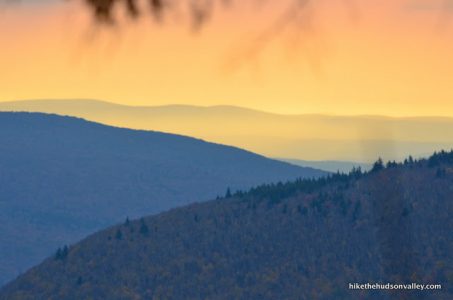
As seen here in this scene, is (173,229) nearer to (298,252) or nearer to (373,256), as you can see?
(298,252)

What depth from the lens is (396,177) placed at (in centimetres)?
638

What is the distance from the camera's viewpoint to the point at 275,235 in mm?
186125

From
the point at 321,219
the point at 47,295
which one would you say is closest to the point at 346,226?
the point at 321,219

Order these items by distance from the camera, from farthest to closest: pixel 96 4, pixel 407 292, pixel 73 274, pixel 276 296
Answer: pixel 73 274
pixel 276 296
pixel 407 292
pixel 96 4

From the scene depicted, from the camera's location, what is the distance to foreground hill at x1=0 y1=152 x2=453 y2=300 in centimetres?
16425

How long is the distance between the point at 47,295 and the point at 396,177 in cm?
18411

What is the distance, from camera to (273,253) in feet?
596

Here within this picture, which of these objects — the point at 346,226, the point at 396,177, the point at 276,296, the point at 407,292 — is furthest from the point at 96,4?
the point at 346,226

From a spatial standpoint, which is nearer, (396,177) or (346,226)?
(396,177)

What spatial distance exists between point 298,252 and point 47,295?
41097 millimetres

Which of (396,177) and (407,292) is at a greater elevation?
(396,177)

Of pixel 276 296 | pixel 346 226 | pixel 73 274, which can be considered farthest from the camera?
pixel 73 274

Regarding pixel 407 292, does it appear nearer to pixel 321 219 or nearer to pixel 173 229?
pixel 321 219

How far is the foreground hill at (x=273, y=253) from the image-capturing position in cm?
16425
